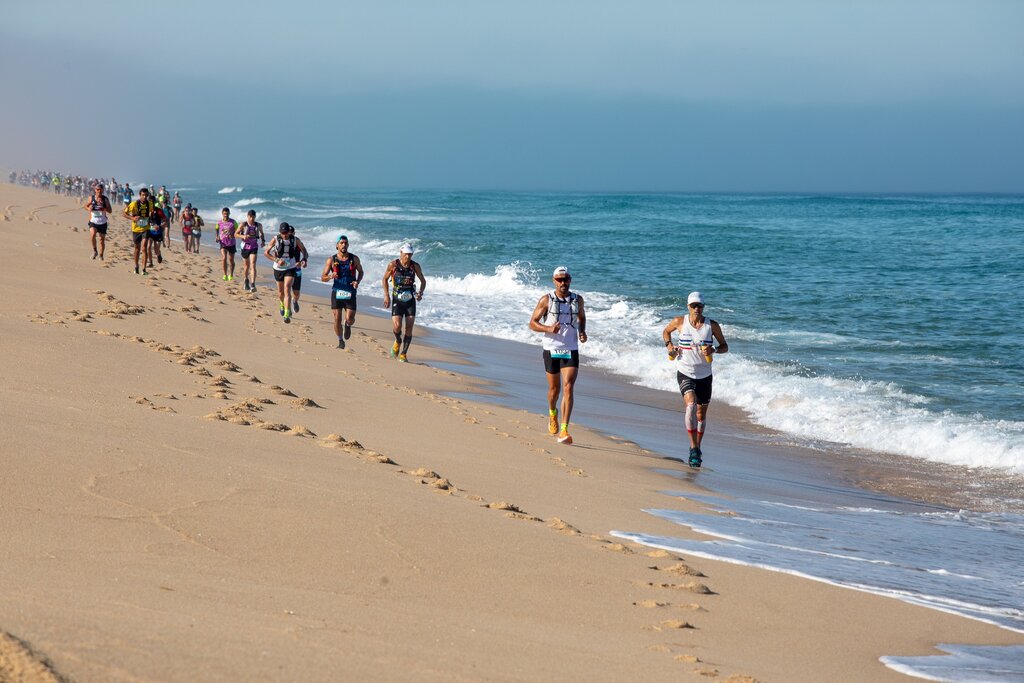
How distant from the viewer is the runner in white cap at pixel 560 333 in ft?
31.5

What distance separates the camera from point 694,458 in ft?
30.7

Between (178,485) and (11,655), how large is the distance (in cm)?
228

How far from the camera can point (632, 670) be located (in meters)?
3.74

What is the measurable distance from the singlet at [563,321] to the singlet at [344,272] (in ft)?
16.9

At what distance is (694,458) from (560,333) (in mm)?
1698

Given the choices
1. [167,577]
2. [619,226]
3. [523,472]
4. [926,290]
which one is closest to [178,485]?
[167,577]

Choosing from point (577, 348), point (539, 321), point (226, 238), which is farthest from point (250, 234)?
point (577, 348)

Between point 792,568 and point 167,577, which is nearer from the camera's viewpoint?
point 167,577

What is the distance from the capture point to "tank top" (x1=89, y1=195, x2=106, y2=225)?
19234 millimetres

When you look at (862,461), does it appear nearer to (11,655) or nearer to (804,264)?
(11,655)

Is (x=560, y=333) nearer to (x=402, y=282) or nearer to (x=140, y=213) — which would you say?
(x=402, y=282)

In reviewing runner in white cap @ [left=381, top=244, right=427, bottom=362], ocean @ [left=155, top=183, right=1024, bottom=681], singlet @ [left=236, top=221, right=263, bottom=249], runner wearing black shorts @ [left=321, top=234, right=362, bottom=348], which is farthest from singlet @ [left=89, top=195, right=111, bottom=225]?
runner in white cap @ [left=381, top=244, right=427, bottom=362]

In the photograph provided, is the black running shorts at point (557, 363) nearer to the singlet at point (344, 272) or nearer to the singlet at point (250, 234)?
the singlet at point (344, 272)

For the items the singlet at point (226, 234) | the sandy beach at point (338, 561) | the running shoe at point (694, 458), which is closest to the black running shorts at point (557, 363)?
the sandy beach at point (338, 561)
